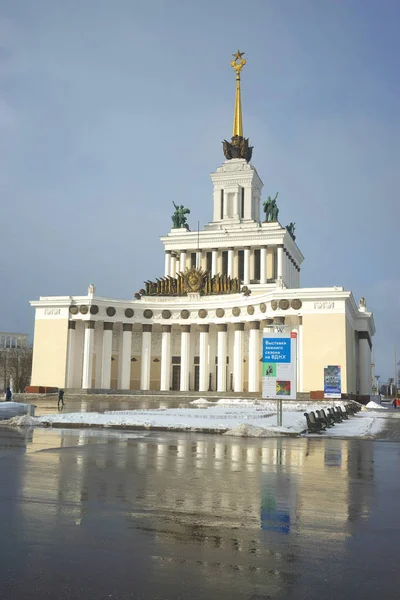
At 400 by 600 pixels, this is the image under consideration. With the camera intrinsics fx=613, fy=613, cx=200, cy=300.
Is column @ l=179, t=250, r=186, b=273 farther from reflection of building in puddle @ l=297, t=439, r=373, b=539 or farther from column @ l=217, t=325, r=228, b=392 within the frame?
reflection of building in puddle @ l=297, t=439, r=373, b=539

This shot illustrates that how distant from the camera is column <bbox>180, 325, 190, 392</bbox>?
58344 millimetres

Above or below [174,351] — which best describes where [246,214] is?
above

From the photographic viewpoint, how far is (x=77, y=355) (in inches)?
2324

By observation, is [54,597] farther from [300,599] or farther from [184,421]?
[184,421]

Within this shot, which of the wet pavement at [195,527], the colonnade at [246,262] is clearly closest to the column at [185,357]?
the colonnade at [246,262]

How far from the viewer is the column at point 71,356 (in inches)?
2264

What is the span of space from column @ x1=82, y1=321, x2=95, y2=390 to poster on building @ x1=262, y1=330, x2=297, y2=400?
37657 millimetres

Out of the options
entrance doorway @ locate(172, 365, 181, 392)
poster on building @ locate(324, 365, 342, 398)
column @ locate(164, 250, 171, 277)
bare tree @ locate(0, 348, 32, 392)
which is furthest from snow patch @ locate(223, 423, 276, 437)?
bare tree @ locate(0, 348, 32, 392)

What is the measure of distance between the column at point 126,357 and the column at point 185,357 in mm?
5160

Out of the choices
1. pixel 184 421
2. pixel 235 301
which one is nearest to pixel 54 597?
pixel 184 421

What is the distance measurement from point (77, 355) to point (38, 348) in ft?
12.3

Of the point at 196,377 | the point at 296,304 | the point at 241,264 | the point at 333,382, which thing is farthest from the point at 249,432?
the point at 241,264

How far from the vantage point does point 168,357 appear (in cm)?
5950

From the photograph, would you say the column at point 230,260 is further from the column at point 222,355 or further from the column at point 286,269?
the column at point 222,355
